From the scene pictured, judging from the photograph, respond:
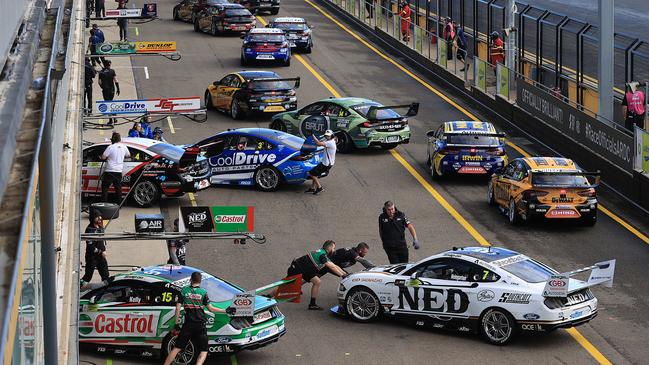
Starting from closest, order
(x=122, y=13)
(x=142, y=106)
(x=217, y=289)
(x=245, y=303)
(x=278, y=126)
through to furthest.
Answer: (x=245, y=303) → (x=217, y=289) → (x=142, y=106) → (x=278, y=126) → (x=122, y=13)

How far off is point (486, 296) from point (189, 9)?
3989 cm

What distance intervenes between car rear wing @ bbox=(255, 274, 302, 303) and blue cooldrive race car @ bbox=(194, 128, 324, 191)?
31.0 ft

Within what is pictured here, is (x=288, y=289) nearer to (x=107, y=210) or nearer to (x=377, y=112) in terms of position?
(x=107, y=210)

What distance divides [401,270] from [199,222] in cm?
399

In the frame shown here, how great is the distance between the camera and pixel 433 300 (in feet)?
60.7

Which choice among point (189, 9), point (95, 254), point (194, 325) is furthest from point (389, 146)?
point (189, 9)

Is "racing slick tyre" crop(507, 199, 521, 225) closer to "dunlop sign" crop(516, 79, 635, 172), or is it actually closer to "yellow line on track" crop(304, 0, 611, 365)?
"yellow line on track" crop(304, 0, 611, 365)

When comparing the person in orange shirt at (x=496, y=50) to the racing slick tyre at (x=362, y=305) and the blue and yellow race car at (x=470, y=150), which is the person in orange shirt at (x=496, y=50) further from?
the racing slick tyre at (x=362, y=305)

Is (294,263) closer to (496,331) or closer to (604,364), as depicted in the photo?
(496,331)

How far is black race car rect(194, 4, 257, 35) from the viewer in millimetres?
51625

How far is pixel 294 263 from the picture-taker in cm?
1995

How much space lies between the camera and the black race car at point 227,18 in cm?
5162

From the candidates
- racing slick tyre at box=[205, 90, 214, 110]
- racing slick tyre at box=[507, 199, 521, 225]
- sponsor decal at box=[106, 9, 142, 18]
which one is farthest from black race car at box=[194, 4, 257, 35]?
racing slick tyre at box=[507, 199, 521, 225]

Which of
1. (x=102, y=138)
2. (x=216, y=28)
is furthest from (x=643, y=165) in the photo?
(x=216, y=28)
